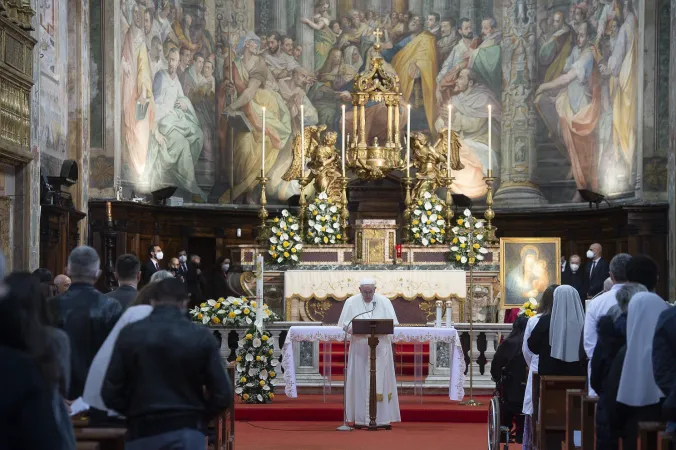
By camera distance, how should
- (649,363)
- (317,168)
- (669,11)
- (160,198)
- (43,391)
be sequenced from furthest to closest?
(160,198), (669,11), (317,168), (649,363), (43,391)

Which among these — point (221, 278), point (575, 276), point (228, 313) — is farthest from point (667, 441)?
point (221, 278)

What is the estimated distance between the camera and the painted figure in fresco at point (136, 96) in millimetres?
22500

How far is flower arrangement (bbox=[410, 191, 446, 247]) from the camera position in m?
18.4

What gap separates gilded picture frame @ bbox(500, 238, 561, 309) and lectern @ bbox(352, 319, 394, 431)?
2.29m

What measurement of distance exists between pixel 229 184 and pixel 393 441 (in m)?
14.1

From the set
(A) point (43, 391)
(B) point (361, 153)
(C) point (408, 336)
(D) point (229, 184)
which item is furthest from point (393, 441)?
(D) point (229, 184)

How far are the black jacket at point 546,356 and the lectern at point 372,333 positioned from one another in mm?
2692

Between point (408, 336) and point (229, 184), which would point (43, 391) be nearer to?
point (408, 336)

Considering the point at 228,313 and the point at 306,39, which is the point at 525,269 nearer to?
the point at 228,313

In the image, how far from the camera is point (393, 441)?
11.9 metres

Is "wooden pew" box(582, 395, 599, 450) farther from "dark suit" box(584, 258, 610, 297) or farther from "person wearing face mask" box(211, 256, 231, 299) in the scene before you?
"person wearing face mask" box(211, 256, 231, 299)

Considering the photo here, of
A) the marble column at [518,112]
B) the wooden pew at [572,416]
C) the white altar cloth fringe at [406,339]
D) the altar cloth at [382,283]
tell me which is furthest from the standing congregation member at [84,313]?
the marble column at [518,112]

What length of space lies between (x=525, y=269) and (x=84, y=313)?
27.9 feet

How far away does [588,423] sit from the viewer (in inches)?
331
